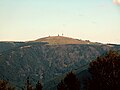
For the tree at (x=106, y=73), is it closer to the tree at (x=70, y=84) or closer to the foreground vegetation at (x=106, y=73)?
the foreground vegetation at (x=106, y=73)

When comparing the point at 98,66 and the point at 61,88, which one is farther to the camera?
the point at 61,88

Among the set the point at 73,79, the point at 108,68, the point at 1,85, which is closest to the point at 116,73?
the point at 108,68

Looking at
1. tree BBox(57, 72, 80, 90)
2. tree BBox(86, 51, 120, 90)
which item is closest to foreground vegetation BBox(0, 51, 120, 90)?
tree BBox(86, 51, 120, 90)

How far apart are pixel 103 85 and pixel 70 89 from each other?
74.8 ft

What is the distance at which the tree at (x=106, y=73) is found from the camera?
69375 mm

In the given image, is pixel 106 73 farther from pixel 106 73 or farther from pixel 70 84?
pixel 70 84

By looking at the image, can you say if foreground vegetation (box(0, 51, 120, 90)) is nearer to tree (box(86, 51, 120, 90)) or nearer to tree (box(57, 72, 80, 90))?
tree (box(86, 51, 120, 90))

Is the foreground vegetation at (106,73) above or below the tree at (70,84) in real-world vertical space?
above

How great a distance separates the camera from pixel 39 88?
109 metres

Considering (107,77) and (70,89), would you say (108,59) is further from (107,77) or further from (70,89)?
(70,89)

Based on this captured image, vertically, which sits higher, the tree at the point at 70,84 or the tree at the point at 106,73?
the tree at the point at 106,73

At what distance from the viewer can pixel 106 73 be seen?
71.4 metres

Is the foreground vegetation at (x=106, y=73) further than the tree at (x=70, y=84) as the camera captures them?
No

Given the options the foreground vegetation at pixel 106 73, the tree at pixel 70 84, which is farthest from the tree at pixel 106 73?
the tree at pixel 70 84
